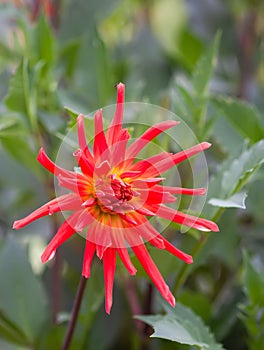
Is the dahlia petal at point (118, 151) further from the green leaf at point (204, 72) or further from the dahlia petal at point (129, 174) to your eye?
the green leaf at point (204, 72)

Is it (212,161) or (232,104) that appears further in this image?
(212,161)

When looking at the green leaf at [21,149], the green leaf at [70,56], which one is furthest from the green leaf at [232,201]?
the green leaf at [70,56]

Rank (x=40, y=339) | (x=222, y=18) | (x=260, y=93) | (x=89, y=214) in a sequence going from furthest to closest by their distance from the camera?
(x=222, y=18)
(x=260, y=93)
(x=40, y=339)
(x=89, y=214)

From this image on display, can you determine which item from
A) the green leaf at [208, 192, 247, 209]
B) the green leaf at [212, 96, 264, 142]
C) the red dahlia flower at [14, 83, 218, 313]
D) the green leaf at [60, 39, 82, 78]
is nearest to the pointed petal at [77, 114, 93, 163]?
the red dahlia flower at [14, 83, 218, 313]

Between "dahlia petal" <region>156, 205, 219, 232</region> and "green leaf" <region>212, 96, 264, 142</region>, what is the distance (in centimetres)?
20

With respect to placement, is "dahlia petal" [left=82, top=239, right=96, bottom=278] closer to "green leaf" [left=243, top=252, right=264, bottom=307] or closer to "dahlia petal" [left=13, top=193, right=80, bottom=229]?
"dahlia petal" [left=13, top=193, right=80, bottom=229]

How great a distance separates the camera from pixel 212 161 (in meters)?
0.73

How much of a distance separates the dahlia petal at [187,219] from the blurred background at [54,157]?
51mm

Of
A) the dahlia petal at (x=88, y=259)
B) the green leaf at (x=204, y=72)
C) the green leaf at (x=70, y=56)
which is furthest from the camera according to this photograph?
the green leaf at (x=70, y=56)

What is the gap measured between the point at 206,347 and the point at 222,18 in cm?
63

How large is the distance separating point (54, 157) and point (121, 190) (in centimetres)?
24

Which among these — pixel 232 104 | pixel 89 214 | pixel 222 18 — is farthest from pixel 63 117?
pixel 222 18

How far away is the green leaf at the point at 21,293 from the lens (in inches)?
23.4

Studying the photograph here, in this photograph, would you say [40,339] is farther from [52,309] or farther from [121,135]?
[121,135]
